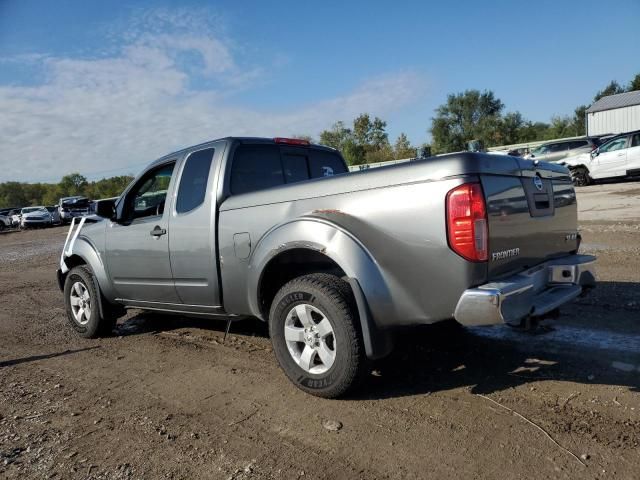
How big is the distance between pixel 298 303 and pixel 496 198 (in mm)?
1475

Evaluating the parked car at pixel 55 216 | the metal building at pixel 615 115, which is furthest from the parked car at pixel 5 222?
the metal building at pixel 615 115

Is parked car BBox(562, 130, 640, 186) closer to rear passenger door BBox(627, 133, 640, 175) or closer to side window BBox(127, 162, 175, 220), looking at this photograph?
rear passenger door BBox(627, 133, 640, 175)

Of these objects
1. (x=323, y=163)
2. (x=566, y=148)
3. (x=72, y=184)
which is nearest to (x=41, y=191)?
(x=72, y=184)

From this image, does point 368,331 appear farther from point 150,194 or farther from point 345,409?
point 150,194

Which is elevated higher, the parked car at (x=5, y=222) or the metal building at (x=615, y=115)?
the metal building at (x=615, y=115)

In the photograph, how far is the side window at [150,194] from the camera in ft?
16.1

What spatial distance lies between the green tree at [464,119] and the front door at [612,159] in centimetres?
4328

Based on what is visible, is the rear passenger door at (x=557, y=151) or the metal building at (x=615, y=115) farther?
the metal building at (x=615, y=115)

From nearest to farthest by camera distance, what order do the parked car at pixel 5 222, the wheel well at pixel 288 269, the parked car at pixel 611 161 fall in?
the wheel well at pixel 288 269
the parked car at pixel 611 161
the parked car at pixel 5 222

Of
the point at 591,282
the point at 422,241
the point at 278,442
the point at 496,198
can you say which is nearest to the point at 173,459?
the point at 278,442

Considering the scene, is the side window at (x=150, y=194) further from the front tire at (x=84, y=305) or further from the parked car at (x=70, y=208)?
the parked car at (x=70, y=208)

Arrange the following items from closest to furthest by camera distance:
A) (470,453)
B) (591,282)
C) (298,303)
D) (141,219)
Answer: (470,453)
(298,303)
(591,282)
(141,219)

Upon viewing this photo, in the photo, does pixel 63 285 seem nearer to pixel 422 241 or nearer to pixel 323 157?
pixel 323 157

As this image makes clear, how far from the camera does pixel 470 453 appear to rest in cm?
269
